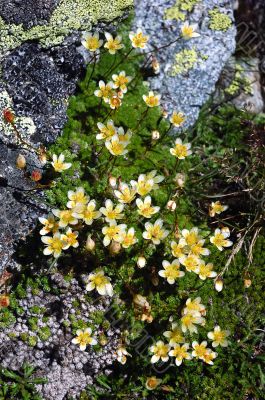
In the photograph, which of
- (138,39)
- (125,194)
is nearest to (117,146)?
(125,194)

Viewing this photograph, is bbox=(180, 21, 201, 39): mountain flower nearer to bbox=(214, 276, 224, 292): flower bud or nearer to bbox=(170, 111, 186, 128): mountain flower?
bbox=(170, 111, 186, 128): mountain flower

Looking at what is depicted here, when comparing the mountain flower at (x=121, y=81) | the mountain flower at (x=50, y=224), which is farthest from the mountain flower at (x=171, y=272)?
the mountain flower at (x=121, y=81)

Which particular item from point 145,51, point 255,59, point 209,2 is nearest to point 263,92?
point 255,59

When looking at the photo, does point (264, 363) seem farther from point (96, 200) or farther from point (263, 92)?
point (263, 92)

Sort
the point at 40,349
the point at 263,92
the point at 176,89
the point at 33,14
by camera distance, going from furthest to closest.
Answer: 1. the point at 263,92
2. the point at 176,89
3. the point at 33,14
4. the point at 40,349

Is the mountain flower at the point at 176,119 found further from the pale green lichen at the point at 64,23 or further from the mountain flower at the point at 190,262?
Answer: the mountain flower at the point at 190,262
